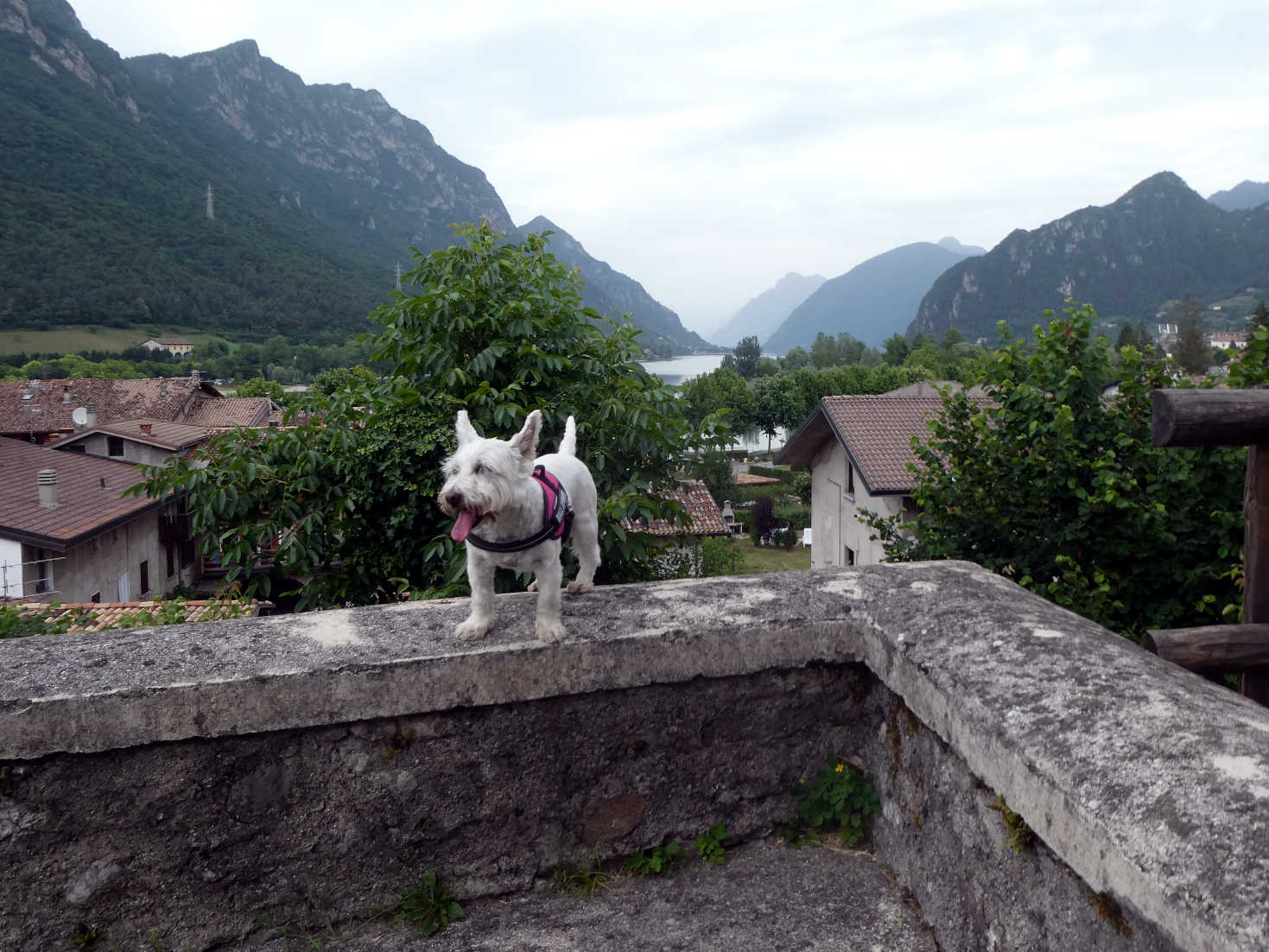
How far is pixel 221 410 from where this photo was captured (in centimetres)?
5447

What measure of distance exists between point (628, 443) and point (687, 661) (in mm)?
2557

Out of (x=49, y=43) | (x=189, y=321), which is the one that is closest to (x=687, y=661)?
(x=189, y=321)

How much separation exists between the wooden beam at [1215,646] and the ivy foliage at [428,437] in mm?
2786

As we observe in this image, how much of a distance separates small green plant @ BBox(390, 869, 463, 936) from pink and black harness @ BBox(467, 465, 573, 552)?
3.57 ft

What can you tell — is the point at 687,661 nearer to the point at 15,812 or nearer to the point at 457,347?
the point at 15,812

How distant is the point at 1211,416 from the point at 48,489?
28.9m

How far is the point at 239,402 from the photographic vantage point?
55.8 meters

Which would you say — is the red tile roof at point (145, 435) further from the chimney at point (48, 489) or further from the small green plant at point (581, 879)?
the small green plant at point (581, 879)

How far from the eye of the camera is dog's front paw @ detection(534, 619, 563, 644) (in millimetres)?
2756

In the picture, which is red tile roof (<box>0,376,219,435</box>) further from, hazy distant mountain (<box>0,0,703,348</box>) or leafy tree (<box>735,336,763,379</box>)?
leafy tree (<box>735,336,763,379</box>)

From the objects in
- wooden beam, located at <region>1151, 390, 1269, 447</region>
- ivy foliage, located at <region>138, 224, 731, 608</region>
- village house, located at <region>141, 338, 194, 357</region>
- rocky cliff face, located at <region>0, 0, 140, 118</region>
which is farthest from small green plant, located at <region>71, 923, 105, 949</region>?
rocky cliff face, located at <region>0, 0, 140, 118</region>

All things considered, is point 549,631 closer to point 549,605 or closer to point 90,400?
point 549,605

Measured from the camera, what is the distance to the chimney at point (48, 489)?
2442 cm

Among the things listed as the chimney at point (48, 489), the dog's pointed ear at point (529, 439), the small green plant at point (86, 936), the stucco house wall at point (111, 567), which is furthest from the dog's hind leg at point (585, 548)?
the chimney at point (48, 489)
